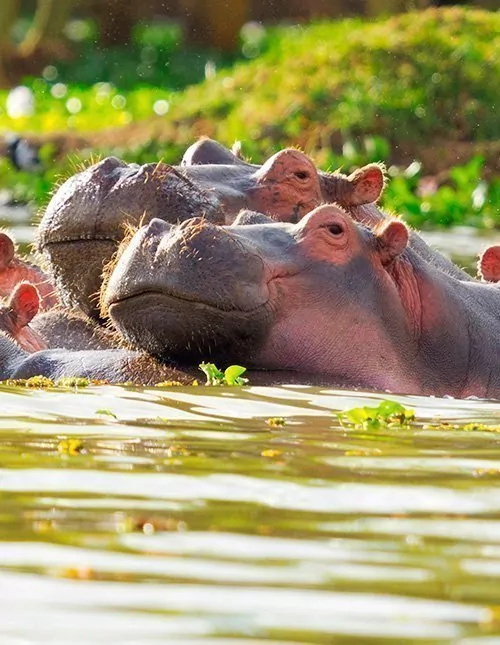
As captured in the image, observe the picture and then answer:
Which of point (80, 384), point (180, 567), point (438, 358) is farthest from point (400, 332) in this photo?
point (180, 567)

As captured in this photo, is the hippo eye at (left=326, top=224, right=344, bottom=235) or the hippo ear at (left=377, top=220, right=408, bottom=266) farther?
the hippo ear at (left=377, top=220, right=408, bottom=266)

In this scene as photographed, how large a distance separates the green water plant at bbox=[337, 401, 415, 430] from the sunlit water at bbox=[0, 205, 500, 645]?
7 cm

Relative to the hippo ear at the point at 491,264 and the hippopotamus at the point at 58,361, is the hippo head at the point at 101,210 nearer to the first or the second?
the hippopotamus at the point at 58,361

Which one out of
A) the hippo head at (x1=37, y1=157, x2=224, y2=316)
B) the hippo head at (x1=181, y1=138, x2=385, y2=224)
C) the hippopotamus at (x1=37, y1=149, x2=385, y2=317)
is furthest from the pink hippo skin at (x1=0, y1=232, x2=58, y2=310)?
the hippo head at (x1=181, y1=138, x2=385, y2=224)

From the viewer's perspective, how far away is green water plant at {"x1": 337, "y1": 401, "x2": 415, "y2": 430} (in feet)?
16.5

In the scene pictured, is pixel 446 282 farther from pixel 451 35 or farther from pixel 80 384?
pixel 451 35

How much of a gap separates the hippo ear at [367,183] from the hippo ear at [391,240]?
1189mm

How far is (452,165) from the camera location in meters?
19.4

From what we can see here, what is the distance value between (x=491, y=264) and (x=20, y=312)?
224cm

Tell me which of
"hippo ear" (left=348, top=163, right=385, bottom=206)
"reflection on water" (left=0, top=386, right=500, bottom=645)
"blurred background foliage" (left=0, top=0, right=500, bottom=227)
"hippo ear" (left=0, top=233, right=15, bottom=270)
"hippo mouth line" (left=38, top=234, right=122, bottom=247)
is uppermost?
"blurred background foliage" (left=0, top=0, right=500, bottom=227)

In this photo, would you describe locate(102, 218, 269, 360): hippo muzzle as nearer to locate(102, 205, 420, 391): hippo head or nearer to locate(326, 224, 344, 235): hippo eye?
locate(102, 205, 420, 391): hippo head

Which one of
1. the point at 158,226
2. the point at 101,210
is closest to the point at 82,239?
the point at 101,210

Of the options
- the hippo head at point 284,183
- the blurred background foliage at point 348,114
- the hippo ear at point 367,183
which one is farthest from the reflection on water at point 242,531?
the blurred background foliage at point 348,114

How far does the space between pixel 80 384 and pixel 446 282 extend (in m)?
1.58
